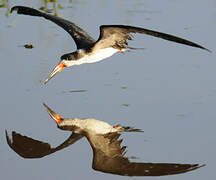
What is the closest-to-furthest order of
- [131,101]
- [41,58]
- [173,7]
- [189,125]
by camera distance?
[189,125] → [131,101] → [41,58] → [173,7]

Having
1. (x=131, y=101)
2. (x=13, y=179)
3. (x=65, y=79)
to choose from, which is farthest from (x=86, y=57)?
(x=13, y=179)

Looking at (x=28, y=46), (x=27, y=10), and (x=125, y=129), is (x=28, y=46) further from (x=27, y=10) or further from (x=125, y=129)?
(x=125, y=129)

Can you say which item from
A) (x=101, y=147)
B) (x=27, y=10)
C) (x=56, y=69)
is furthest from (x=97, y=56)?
(x=101, y=147)

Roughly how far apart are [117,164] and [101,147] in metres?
0.40

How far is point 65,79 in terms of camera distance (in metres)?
9.09

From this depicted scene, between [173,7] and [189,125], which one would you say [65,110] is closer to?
[189,125]

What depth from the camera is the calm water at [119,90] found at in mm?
7004

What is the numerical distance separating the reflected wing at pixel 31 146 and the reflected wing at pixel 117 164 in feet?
0.91

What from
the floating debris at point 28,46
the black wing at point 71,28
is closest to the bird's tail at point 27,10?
the black wing at point 71,28

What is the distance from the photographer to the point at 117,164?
7.09m

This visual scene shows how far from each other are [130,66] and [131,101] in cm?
116

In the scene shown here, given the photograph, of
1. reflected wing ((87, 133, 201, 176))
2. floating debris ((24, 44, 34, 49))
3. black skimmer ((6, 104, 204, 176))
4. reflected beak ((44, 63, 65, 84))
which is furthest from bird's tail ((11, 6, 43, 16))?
reflected wing ((87, 133, 201, 176))

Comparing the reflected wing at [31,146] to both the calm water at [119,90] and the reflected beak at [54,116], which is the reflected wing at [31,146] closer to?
the calm water at [119,90]

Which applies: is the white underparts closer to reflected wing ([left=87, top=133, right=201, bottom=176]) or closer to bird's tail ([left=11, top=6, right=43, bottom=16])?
bird's tail ([left=11, top=6, right=43, bottom=16])
